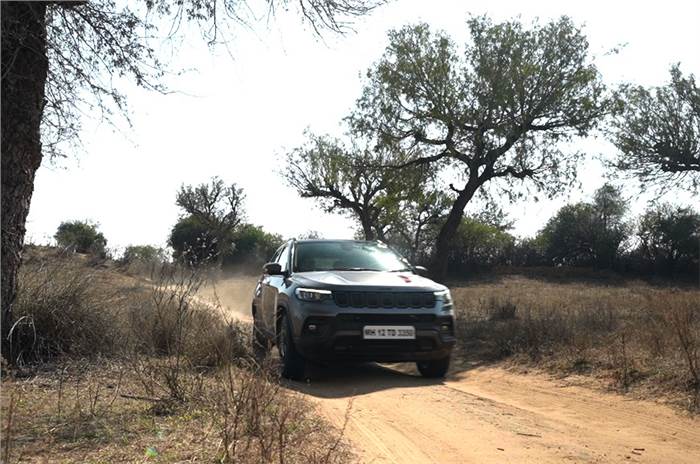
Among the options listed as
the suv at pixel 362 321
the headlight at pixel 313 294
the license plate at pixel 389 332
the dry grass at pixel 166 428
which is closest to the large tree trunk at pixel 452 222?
the suv at pixel 362 321

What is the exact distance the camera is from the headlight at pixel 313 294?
23.7 ft

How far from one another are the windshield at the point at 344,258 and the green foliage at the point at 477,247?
90.7 feet

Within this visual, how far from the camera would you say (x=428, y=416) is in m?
5.49

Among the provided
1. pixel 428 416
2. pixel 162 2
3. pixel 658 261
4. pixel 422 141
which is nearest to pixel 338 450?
pixel 428 416

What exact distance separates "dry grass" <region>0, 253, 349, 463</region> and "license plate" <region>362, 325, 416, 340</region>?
1507 mm

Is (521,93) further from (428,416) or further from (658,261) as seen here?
(658,261)

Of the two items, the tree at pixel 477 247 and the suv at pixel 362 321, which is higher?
the tree at pixel 477 247

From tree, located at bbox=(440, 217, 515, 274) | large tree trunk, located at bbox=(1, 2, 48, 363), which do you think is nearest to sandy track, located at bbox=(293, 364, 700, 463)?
large tree trunk, located at bbox=(1, 2, 48, 363)

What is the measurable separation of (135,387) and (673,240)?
3555 cm

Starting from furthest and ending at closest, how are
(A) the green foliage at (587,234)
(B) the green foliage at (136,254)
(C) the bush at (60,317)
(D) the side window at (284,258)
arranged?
(A) the green foliage at (587,234) → (B) the green foliage at (136,254) → (D) the side window at (284,258) → (C) the bush at (60,317)

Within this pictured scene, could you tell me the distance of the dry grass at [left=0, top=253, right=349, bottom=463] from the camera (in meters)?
3.73

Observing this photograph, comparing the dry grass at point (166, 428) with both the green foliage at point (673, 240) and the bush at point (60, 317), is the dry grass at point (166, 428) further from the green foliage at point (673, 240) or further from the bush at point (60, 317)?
the green foliage at point (673, 240)

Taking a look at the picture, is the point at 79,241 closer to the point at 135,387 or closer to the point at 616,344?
the point at 135,387

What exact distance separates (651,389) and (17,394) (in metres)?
6.13
